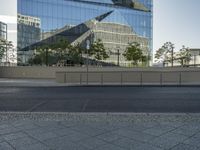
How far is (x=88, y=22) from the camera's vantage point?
2427 inches

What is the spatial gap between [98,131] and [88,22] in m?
58.2

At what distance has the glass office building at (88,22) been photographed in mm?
56219

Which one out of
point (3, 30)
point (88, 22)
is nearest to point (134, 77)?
point (88, 22)

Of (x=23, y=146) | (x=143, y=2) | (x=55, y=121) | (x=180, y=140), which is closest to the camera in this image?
(x=23, y=146)

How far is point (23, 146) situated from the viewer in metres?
4.58

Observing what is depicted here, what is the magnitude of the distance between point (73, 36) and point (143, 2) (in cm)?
2334

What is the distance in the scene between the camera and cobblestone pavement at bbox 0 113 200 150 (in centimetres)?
463

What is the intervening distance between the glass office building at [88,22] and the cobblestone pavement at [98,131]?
44985mm

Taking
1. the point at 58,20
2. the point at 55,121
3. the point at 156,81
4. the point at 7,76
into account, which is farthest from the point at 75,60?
the point at 55,121

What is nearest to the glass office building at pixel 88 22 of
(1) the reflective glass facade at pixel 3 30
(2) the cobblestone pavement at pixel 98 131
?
(1) the reflective glass facade at pixel 3 30

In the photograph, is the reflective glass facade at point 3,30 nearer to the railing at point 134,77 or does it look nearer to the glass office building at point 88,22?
the glass office building at point 88,22

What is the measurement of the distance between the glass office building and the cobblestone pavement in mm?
44985

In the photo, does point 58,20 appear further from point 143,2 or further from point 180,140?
point 180,140

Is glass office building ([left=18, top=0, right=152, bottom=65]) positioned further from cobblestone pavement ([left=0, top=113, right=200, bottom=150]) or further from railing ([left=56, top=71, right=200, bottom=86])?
cobblestone pavement ([left=0, top=113, right=200, bottom=150])
